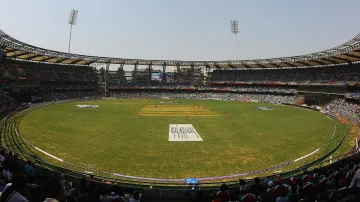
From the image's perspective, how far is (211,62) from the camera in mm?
104188

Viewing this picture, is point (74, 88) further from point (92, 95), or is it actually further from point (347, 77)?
point (347, 77)

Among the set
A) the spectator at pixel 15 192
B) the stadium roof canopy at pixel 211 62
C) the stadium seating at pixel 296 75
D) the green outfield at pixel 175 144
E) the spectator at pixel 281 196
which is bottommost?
the green outfield at pixel 175 144

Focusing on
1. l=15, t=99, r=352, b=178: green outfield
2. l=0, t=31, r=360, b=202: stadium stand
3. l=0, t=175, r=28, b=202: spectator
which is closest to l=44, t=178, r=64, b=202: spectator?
l=0, t=31, r=360, b=202: stadium stand

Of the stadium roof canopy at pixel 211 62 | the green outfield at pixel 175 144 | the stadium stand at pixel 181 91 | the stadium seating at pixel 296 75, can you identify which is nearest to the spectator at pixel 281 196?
the stadium stand at pixel 181 91

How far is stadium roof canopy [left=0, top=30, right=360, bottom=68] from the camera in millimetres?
56344

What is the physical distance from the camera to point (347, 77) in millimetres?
63625

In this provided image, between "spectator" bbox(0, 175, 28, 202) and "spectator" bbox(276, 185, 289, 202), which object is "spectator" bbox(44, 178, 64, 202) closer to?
"spectator" bbox(0, 175, 28, 202)

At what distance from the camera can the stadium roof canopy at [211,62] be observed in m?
56.3

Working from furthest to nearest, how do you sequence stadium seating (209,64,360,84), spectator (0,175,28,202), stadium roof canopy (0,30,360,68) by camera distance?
stadium seating (209,64,360,84) → stadium roof canopy (0,30,360,68) → spectator (0,175,28,202)

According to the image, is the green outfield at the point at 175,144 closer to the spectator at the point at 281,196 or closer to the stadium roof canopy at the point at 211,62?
the spectator at the point at 281,196

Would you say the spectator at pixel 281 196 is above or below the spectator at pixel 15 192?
below

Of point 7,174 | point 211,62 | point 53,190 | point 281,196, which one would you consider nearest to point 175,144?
point 7,174

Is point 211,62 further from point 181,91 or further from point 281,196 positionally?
point 281,196

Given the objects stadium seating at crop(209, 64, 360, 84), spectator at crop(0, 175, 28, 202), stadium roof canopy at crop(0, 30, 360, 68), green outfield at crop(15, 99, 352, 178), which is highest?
stadium roof canopy at crop(0, 30, 360, 68)
